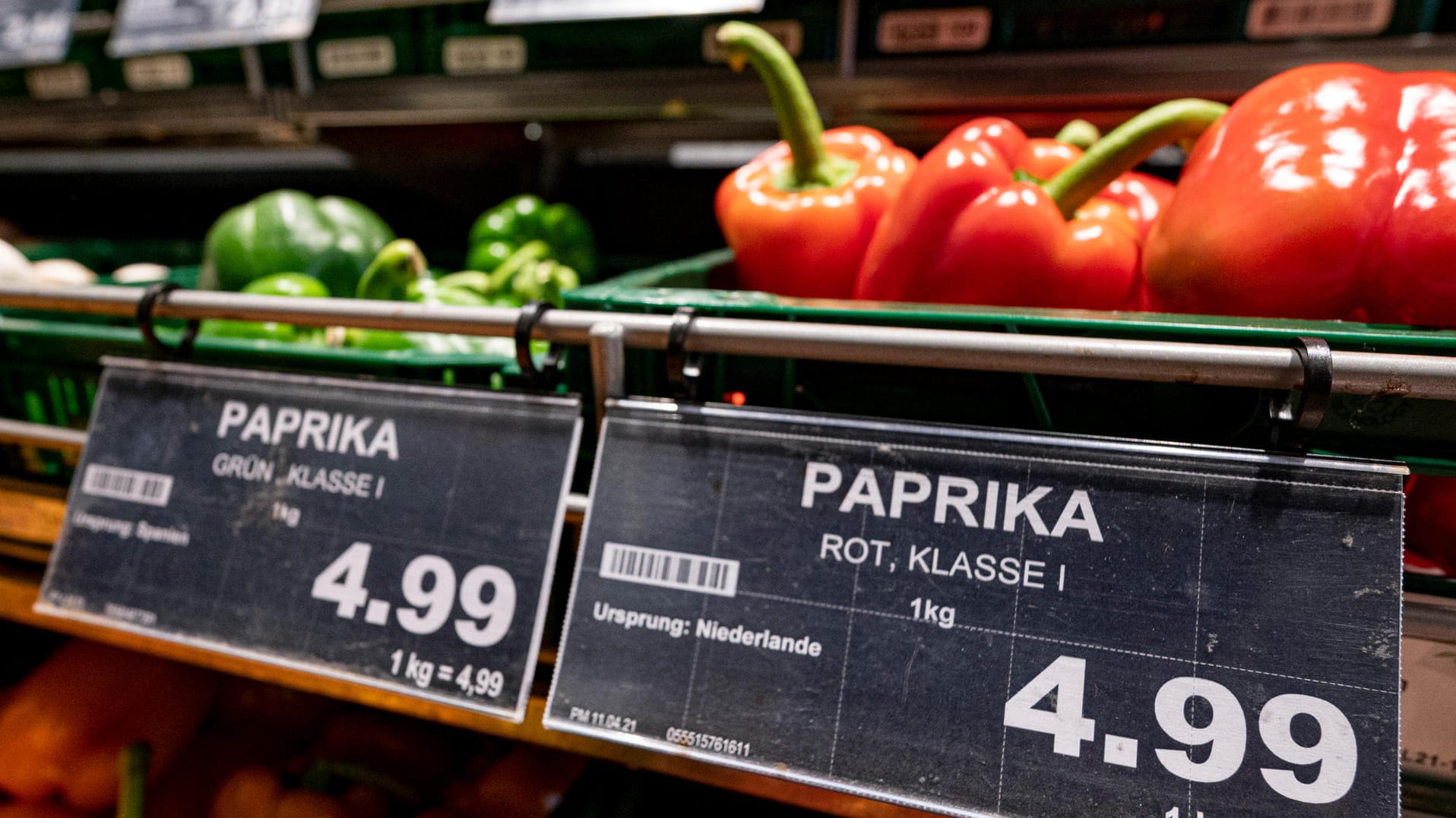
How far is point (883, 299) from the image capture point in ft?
2.39

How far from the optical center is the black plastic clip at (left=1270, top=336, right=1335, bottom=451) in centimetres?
40

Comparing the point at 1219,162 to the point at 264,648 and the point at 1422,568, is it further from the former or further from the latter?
the point at 264,648

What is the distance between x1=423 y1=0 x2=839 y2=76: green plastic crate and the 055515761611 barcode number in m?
0.81

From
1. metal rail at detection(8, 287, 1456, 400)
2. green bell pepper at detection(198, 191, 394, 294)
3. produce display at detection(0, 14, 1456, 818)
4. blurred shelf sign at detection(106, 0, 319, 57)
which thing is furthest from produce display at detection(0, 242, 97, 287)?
metal rail at detection(8, 287, 1456, 400)

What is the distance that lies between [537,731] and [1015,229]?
55cm

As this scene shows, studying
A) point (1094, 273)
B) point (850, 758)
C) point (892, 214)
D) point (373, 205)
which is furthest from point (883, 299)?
point (373, 205)

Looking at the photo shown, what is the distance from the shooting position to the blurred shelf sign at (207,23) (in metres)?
1.04

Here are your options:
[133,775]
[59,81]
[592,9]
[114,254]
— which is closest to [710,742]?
[133,775]

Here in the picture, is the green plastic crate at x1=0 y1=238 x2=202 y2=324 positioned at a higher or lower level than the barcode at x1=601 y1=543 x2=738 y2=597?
lower

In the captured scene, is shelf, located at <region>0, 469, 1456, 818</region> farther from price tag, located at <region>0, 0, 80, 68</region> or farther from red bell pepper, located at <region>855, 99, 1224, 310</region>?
price tag, located at <region>0, 0, 80, 68</region>

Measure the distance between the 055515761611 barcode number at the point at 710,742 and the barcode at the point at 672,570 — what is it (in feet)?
0.28

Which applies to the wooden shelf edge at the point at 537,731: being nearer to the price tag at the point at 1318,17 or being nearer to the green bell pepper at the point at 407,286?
the green bell pepper at the point at 407,286

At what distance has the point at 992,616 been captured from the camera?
454mm

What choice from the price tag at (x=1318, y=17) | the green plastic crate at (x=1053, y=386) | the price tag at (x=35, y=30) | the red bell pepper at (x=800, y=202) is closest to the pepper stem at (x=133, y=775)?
the green plastic crate at (x=1053, y=386)
